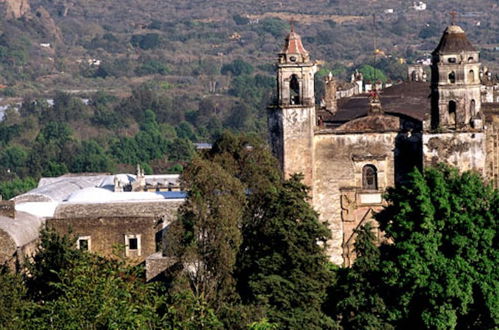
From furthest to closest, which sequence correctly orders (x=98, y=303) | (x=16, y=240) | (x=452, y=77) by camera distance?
(x=452, y=77)
(x=16, y=240)
(x=98, y=303)

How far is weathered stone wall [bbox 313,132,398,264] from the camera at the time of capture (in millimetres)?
45094

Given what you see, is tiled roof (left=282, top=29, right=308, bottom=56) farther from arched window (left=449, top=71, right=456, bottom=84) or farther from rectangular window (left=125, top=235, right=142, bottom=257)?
rectangular window (left=125, top=235, right=142, bottom=257)

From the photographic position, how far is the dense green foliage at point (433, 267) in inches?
1444

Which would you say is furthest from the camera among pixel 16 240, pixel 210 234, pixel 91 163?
pixel 91 163

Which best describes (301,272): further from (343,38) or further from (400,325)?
(343,38)

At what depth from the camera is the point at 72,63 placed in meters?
195

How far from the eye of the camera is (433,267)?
121 feet

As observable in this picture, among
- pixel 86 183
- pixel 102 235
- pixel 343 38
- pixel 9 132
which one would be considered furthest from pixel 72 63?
pixel 102 235

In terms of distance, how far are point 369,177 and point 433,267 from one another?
8.82 meters

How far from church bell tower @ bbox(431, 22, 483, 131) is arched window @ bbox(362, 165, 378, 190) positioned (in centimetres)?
233

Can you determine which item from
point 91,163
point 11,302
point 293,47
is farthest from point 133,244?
point 91,163

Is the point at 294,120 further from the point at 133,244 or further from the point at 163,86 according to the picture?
the point at 163,86

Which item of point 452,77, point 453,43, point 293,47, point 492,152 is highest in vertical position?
point 293,47

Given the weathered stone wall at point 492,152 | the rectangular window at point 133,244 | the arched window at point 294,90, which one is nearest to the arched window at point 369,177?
the arched window at point 294,90
